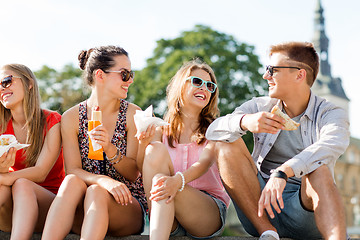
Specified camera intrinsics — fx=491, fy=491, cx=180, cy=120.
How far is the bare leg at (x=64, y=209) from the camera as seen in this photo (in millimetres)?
3355

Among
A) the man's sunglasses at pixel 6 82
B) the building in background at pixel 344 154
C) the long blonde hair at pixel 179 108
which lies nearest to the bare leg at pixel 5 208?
the man's sunglasses at pixel 6 82

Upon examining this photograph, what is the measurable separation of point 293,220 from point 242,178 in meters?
0.53

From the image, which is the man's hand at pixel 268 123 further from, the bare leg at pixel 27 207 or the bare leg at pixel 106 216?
the bare leg at pixel 27 207

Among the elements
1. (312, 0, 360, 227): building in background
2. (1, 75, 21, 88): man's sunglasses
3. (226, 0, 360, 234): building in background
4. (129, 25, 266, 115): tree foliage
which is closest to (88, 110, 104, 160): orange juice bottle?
(1, 75, 21, 88): man's sunglasses

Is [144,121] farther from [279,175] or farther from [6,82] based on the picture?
[6,82]

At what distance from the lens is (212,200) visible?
151 inches

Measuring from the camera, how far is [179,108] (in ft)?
15.1

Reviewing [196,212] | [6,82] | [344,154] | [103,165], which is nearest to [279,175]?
[196,212]

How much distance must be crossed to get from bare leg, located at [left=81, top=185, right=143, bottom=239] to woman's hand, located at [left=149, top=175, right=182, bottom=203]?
0.34 meters

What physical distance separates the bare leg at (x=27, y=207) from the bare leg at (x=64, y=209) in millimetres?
220

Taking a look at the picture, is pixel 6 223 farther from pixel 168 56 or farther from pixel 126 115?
pixel 168 56

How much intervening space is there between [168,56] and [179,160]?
2195cm

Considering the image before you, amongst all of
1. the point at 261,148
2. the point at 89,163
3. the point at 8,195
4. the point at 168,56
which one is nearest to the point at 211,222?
the point at 261,148

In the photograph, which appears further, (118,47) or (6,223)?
(118,47)
